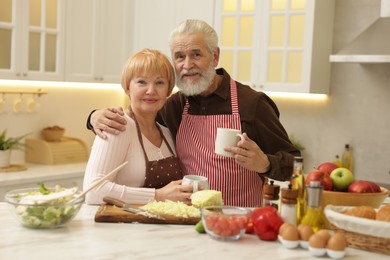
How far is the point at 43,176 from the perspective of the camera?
13.3ft

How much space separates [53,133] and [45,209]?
2888 mm

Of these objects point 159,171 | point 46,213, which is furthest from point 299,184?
point 46,213

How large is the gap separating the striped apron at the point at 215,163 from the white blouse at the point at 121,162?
0.68 ft

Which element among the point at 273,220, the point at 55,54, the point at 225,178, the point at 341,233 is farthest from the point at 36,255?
the point at 55,54

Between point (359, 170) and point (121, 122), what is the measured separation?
2.65 meters

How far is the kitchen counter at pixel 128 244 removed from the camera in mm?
1691

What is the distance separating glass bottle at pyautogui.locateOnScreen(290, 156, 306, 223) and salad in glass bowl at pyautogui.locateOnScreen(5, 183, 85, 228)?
713 mm

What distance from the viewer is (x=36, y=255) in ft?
5.43

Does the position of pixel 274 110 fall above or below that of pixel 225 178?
above

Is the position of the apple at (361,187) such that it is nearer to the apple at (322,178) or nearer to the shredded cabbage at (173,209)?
the apple at (322,178)

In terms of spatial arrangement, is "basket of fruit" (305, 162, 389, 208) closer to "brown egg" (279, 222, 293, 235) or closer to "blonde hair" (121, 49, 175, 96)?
"brown egg" (279, 222, 293, 235)

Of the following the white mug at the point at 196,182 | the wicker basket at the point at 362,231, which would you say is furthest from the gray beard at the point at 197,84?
the wicker basket at the point at 362,231

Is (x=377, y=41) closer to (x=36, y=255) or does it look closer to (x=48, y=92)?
(x=48, y=92)

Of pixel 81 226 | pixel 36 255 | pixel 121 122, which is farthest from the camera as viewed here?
pixel 121 122
